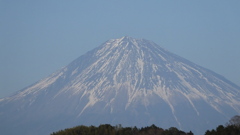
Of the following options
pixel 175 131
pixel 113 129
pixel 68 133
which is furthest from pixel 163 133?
pixel 68 133

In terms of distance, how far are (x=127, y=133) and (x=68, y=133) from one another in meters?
7.15

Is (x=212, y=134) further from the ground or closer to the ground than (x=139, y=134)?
closer to the ground

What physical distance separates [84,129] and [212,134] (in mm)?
17524

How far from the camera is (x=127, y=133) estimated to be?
7738 cm

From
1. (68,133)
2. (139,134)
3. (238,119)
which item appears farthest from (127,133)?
(238,119)

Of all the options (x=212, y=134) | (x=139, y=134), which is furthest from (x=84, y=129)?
(x=212, y=134)

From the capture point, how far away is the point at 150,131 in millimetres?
79250

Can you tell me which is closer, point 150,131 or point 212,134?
point 212,134

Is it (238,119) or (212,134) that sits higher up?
(238,119)

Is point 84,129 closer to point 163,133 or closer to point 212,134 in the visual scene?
point 163,133

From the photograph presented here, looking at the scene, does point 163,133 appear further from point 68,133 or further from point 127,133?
point 68,133

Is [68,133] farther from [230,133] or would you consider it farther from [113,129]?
[230,133]

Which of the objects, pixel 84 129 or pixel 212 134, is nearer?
pixel 212 134

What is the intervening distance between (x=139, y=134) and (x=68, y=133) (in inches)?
334
